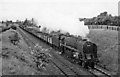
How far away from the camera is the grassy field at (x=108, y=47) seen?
94.9 feet

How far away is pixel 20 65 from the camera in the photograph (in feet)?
72.5

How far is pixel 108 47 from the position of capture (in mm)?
33469

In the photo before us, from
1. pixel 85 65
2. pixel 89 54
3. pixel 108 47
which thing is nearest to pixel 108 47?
pixel 108 47

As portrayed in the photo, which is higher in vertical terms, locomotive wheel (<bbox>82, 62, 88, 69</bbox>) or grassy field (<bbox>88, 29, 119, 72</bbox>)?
grassy field (<bbox>88, 29, 119, 72</bbox>)

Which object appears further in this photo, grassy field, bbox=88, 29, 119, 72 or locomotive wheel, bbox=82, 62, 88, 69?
grassy field, bbox=88, 29, 119, 72

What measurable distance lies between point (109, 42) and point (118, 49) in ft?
14.8

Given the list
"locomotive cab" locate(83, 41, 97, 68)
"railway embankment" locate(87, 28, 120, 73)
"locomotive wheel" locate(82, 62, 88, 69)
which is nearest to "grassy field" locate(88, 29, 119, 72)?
"railway embankment" locate(87, 28, 120, 73)

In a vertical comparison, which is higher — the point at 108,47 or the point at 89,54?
the point at 108,47

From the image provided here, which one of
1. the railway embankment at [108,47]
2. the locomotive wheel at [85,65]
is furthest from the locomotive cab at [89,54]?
the railway embankment at [108,47]

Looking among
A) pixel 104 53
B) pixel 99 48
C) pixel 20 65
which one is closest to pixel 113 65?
pixel 104 53

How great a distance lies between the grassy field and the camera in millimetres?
28933

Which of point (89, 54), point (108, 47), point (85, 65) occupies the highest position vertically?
point (108, 47)

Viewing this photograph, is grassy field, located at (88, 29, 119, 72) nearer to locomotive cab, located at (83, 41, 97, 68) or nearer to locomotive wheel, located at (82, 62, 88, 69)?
locomotive cab, located at (83, 41, 97, 68)

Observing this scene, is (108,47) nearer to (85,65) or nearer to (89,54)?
(89,54)
